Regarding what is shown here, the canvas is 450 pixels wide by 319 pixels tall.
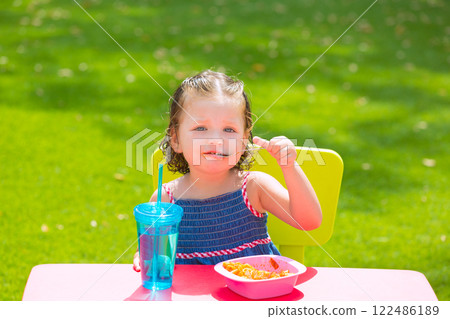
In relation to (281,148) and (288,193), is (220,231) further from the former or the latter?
(281,148)

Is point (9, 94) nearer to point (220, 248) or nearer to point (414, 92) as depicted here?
point (414, 92)

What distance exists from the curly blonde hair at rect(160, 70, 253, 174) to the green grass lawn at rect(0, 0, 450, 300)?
4.39ft

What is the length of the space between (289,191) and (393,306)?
51cm

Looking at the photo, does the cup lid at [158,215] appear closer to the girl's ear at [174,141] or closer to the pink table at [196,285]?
the pink table at [196,285]

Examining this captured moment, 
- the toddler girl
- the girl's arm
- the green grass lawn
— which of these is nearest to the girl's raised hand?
the girl's arm

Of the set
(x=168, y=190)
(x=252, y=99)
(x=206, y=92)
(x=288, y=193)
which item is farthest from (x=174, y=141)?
(x=252, y=99)

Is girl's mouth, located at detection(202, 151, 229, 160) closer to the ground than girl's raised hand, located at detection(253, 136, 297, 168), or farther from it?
closer to the ground

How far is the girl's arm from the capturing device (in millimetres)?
1610

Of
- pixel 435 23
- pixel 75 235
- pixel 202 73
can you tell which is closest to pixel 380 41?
pixel 435 23

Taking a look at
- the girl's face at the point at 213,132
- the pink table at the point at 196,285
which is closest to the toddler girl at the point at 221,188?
the girl's face at the point at 213,132

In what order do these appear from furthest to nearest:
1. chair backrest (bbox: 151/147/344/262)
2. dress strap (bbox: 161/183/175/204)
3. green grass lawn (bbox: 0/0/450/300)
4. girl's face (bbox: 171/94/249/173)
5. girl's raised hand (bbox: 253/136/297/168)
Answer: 1. green grass lawn (bbox: 0/0/450/300)
2. chair backrest (bbox: 151/147/344/262)
3. dress strap (bbox: 161/183/175/204)
4. girl's face (bbox: 171/94/249/173)
5. girl's raised hand (bbox: 253/136/297/168)

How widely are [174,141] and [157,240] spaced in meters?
0.68

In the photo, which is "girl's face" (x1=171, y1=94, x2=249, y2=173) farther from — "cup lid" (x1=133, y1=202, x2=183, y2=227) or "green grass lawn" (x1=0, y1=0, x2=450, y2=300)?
"green grass lawn" (x1=0, y1=0, x2=450, y2=300)

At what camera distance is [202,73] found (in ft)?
6.52
